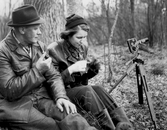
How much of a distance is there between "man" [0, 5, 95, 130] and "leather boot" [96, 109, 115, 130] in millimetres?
Answer: 419

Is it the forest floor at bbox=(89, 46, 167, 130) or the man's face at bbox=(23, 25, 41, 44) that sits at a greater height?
the man's face at bbox=(23, 25, 41, 44)

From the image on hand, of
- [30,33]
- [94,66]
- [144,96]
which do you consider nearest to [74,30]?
[94,66]

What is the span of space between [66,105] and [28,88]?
0.40 meters

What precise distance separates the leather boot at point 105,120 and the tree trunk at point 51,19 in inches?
82.0

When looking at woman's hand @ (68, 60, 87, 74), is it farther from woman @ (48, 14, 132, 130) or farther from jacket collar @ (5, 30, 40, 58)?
A: jacket collar @ (5, 30, 40, 58)

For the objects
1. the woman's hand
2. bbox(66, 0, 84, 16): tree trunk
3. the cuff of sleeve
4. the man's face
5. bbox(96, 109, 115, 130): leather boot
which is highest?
bbox(66, 0, 84, 16): tree trunk

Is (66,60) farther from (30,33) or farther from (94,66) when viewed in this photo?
(30,33)

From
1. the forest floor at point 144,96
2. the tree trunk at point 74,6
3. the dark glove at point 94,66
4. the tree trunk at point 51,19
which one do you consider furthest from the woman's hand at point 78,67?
the tree trunk at point 74,6

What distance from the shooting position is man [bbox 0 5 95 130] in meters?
2.29

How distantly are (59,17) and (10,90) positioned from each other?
2406mm

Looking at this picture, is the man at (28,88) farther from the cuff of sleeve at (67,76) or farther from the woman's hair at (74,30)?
the woman's hair at (74,30)

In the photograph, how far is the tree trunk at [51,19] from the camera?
14.0 ft

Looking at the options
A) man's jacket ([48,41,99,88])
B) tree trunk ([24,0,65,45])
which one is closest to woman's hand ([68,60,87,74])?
man's jacket ([48,41,99,88])

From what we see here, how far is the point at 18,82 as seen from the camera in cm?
229
